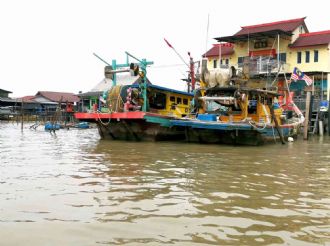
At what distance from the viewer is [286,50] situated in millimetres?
37469

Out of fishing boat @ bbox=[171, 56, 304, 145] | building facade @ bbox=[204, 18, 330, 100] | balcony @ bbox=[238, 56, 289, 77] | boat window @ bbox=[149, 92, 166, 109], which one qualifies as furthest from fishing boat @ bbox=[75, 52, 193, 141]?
balcony @ bbox=[238, 56, 289, 77]

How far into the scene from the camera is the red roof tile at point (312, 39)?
115 feet

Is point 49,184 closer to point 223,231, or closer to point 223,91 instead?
point 223,231

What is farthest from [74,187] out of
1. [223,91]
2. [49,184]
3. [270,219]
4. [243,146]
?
[223,91]

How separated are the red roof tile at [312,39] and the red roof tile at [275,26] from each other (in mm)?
1231

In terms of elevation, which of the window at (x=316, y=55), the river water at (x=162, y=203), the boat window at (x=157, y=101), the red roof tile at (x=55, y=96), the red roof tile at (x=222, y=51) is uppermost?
the red roof tile at (x=222, y=51)

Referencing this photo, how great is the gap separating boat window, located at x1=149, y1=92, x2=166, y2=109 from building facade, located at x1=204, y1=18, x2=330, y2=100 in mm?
15117

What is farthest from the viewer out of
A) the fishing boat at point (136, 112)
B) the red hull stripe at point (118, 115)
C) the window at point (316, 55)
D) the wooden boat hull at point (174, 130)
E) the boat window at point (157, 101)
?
the window at point (316, 55)

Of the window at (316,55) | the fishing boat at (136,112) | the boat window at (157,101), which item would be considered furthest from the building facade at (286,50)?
the fishing boat at (136,112)

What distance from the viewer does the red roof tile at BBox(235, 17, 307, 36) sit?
37.2m

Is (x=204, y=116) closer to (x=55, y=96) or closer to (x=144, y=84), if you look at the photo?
(x=144, y=84)

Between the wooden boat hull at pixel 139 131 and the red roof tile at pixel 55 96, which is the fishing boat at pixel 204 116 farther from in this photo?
the red roof tile at pixel 55 96

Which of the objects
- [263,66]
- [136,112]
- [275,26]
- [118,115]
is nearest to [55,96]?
[275,26]

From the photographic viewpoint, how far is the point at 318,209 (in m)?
5.50
